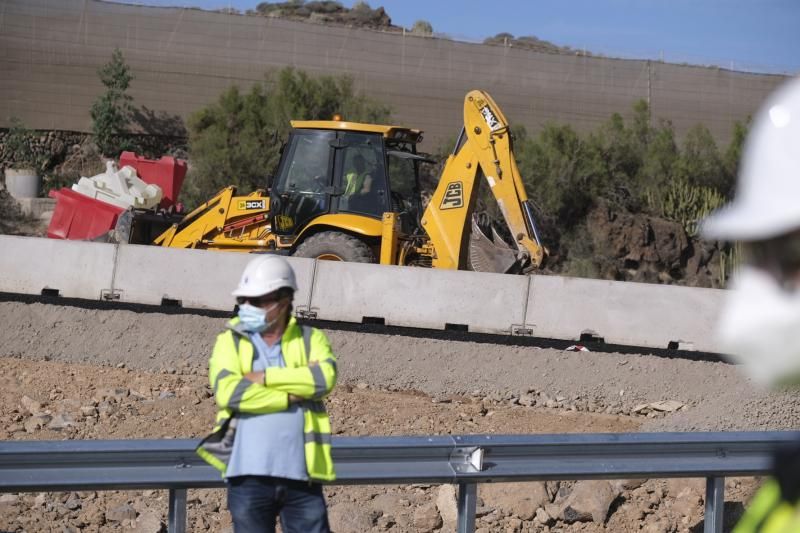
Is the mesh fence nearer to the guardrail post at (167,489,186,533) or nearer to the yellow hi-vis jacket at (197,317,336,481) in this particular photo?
the guardrail post at (167,489,186,533)

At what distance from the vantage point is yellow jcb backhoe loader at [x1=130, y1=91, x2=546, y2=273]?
1412cm

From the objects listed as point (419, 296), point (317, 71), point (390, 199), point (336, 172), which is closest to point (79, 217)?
point (336, 172)

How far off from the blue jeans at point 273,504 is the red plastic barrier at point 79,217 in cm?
1275

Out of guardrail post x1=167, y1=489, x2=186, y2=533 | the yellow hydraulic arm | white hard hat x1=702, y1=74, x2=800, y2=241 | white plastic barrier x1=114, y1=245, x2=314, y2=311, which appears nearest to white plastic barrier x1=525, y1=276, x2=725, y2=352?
white plastic barrier x1=114, y1=245, x2=314, y2=311

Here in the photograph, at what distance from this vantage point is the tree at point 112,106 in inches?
1121

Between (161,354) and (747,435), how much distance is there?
8.06 metres

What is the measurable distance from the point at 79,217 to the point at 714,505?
12.7 m

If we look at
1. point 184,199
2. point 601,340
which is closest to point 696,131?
point 184,199

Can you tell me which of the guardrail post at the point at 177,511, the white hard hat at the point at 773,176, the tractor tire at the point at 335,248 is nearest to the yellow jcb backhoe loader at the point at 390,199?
the tractor tire at the point at 335,248

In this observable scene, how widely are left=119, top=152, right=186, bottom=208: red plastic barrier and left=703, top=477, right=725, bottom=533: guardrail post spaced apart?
1303 centimetres

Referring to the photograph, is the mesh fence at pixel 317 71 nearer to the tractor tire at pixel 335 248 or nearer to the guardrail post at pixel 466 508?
the tractor tire at pixel 335 248

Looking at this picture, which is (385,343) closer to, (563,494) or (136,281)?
(136,281)

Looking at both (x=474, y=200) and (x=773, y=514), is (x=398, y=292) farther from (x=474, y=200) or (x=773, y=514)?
(x=773, y=514)

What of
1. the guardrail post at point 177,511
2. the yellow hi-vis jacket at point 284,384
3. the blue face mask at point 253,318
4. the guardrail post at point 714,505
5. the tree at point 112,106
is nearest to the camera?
the yellow hi-vis jacket at point 284,384
